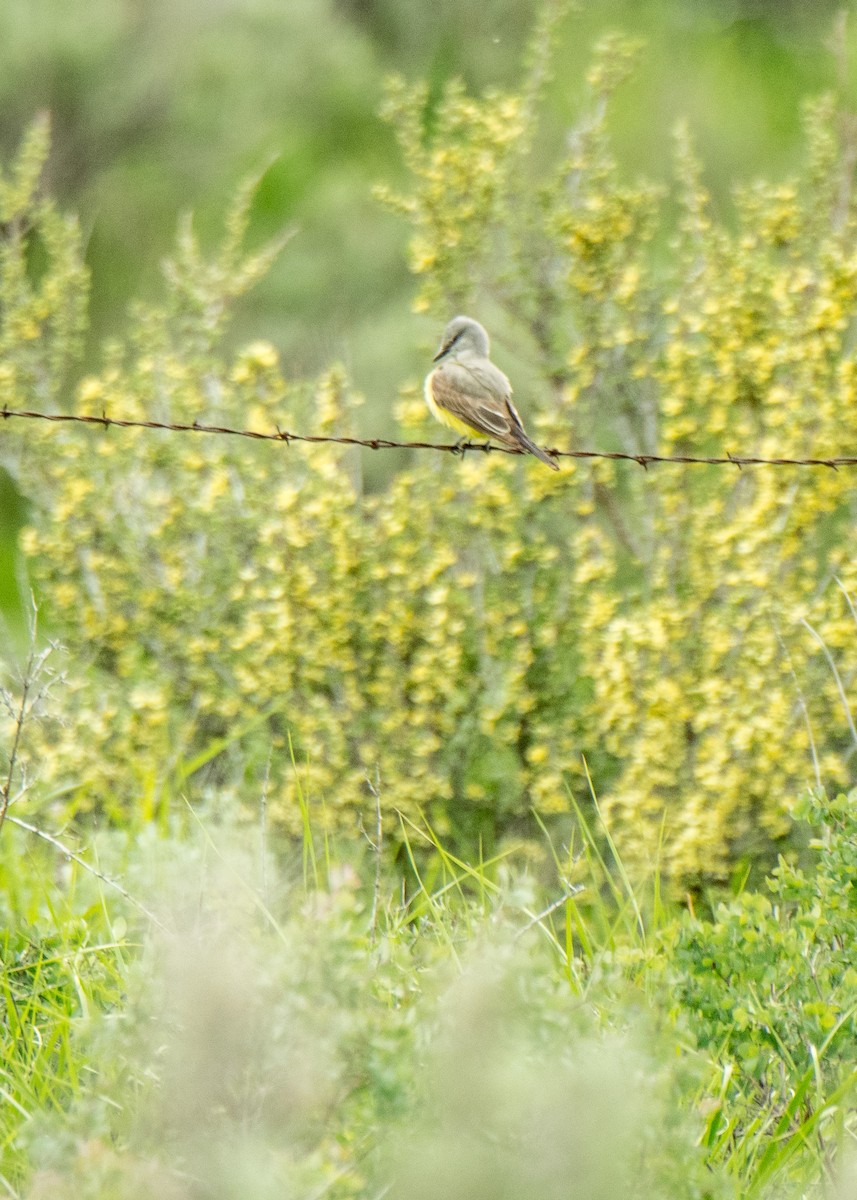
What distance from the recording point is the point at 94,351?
13023 millimetres

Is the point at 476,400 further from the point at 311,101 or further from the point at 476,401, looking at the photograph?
the point at 311,101

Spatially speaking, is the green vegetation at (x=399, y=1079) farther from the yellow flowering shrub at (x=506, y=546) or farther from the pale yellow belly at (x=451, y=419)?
the yellow flowering shrub at (x=506, y=546)

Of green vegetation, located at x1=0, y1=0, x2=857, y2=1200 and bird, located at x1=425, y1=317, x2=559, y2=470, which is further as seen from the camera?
green vegetation, located at x1=0, y1=0, x2=857, y2=1200

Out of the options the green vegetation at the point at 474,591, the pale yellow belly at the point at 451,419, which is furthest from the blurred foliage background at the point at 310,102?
the pale yellow belly at the point at 451,419

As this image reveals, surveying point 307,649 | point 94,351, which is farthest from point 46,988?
point 94,351

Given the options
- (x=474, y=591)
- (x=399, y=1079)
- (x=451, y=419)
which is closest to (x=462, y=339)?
(x=451, y=419)

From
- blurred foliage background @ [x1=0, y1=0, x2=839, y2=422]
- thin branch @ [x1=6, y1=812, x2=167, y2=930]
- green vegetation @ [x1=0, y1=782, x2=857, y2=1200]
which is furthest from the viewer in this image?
blurred foliage background @ [x1=0, y1=0, x2=839, y2=422]

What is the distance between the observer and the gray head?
448 cm

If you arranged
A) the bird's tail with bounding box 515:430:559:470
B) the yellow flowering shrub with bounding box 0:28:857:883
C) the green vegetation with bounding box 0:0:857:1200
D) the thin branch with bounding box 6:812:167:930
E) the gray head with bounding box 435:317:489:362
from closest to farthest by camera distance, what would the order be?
the thin branch with bounding box 6:812:167:930 → the bird's tail with bounding box 515:430:559:470 → the gray head with bounding box 435:317:489:362 → the green vegetation with bounding box 0:0:857:1200 → the yellow flowering shrub with bounding box 0:28:857:883

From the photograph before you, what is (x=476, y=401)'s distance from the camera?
4.04 m

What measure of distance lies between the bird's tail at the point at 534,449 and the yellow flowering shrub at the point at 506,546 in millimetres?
1316

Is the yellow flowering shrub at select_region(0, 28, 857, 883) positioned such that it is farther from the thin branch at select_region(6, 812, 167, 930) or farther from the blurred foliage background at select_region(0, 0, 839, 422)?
the blurred foliage background at select_region(0, 0, 839, 422)

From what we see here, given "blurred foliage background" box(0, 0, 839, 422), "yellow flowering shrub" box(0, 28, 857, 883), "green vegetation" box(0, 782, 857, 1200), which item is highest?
"blurred foliage background" box(0, 0, 839, 422)

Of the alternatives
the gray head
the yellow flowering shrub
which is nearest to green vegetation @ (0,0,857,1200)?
the yellow flowering shrub
